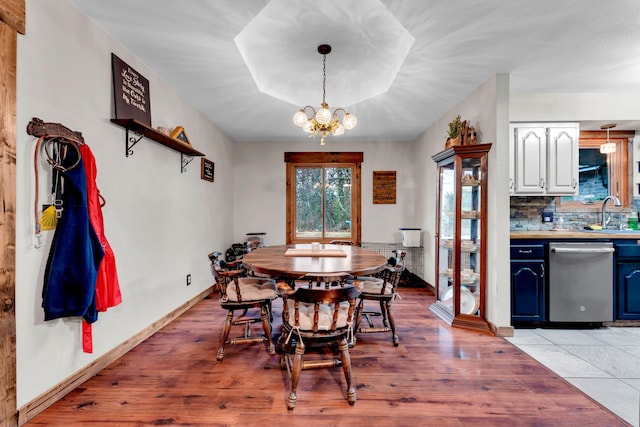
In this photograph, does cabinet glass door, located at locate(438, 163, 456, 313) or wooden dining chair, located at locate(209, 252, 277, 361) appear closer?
wooden dining chair, located at locate(209, 252, 277, 361)

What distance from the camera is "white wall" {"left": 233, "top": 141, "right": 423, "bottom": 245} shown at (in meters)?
5.17

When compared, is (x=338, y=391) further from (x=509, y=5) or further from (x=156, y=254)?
(x=509, y=5)

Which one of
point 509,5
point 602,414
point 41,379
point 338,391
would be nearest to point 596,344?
point 602,414

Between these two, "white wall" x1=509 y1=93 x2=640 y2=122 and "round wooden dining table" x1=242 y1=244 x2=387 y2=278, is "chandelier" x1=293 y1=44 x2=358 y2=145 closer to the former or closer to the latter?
"round wooden dining table" x1=242 y1=244 x2=387 y2=278

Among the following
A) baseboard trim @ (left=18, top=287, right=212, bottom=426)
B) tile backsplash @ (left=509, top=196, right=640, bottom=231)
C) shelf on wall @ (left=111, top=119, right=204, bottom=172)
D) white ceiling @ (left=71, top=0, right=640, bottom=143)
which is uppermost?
white ceiling @ (left=71, top=0, right=640, bottom=143)

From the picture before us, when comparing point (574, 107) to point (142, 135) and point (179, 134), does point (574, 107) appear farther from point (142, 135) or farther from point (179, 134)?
point (142, 135)

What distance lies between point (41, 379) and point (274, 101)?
120 inches

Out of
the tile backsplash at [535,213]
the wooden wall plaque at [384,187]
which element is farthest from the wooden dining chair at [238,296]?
the wooden wall plaque at [384,187]

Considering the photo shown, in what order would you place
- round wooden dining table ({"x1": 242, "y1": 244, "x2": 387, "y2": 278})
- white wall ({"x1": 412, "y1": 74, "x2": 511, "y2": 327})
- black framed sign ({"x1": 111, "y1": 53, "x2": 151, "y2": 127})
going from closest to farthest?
round wooden dining table ({"x1": 242, "y1": 244, "x2": 387, "y2": 278}), black framed sign ({"x1": 111, "y1": 53, "x2": 151, "y2": 127}), white wall ({"x1": 412, "y1": 74, "x2": 511, "y2": 327})

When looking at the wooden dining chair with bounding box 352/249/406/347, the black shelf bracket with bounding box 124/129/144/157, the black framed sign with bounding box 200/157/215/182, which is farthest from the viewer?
the black framed sign with bounding box 200/157/215/182

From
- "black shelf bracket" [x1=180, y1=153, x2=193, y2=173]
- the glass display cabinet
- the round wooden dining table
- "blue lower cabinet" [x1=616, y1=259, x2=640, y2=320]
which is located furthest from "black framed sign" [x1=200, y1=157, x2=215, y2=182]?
"blue lower cabinet" [x1=616, y1=259, x2=640, y2=320]

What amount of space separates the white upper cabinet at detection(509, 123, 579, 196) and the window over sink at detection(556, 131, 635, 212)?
56 centimetres

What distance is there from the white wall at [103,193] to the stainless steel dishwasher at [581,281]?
386 centimetres

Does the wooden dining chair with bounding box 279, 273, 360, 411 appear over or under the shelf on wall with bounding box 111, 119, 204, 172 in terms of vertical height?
under
